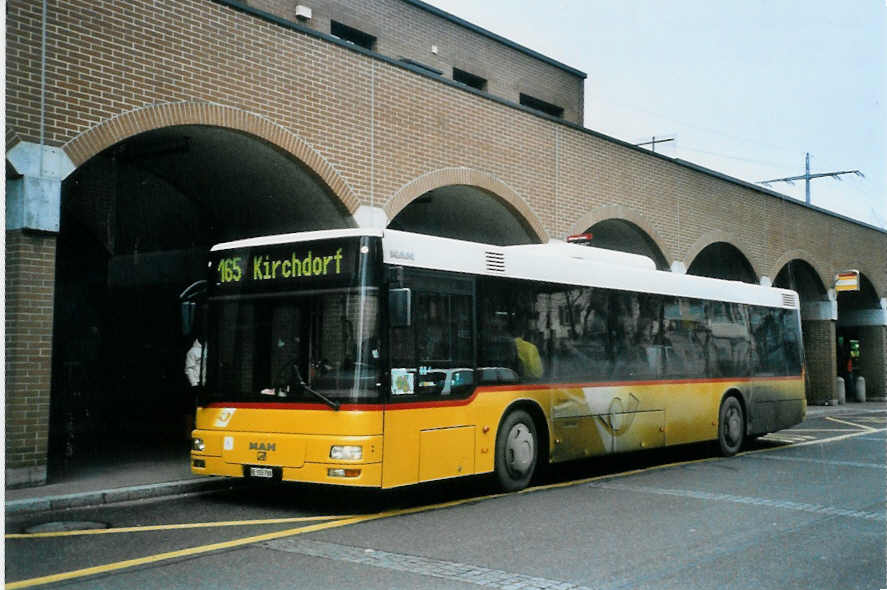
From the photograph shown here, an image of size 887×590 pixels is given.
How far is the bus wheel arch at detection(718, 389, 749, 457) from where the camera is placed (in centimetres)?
1473

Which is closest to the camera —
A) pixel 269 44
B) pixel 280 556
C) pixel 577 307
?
pixel 280 556

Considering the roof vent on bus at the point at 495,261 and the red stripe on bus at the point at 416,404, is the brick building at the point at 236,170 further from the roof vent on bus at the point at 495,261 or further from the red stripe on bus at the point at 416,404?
the roof vent on bus at the point at 495,261

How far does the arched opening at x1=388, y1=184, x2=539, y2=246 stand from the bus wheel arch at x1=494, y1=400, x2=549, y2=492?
6.55 m

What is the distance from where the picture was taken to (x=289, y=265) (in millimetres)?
9188

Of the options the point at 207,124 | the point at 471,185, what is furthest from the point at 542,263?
the point at 471,185

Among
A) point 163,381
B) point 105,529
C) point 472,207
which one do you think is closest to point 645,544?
point 105,529

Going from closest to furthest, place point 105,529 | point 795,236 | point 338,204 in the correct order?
point 105,529, point 338,204, point 795,236

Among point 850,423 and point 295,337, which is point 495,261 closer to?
point 295,337

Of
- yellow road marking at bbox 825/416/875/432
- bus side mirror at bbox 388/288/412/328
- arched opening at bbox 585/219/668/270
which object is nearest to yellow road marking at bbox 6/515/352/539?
bus side mirror at bbox 388/288/412/328

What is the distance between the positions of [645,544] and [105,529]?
15.3 ft

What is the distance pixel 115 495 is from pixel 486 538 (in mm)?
4343

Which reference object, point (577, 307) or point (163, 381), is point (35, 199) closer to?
point (577, 307)

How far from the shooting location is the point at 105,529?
799 centimetres

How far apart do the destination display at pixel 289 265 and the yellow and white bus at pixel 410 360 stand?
0.01 m
